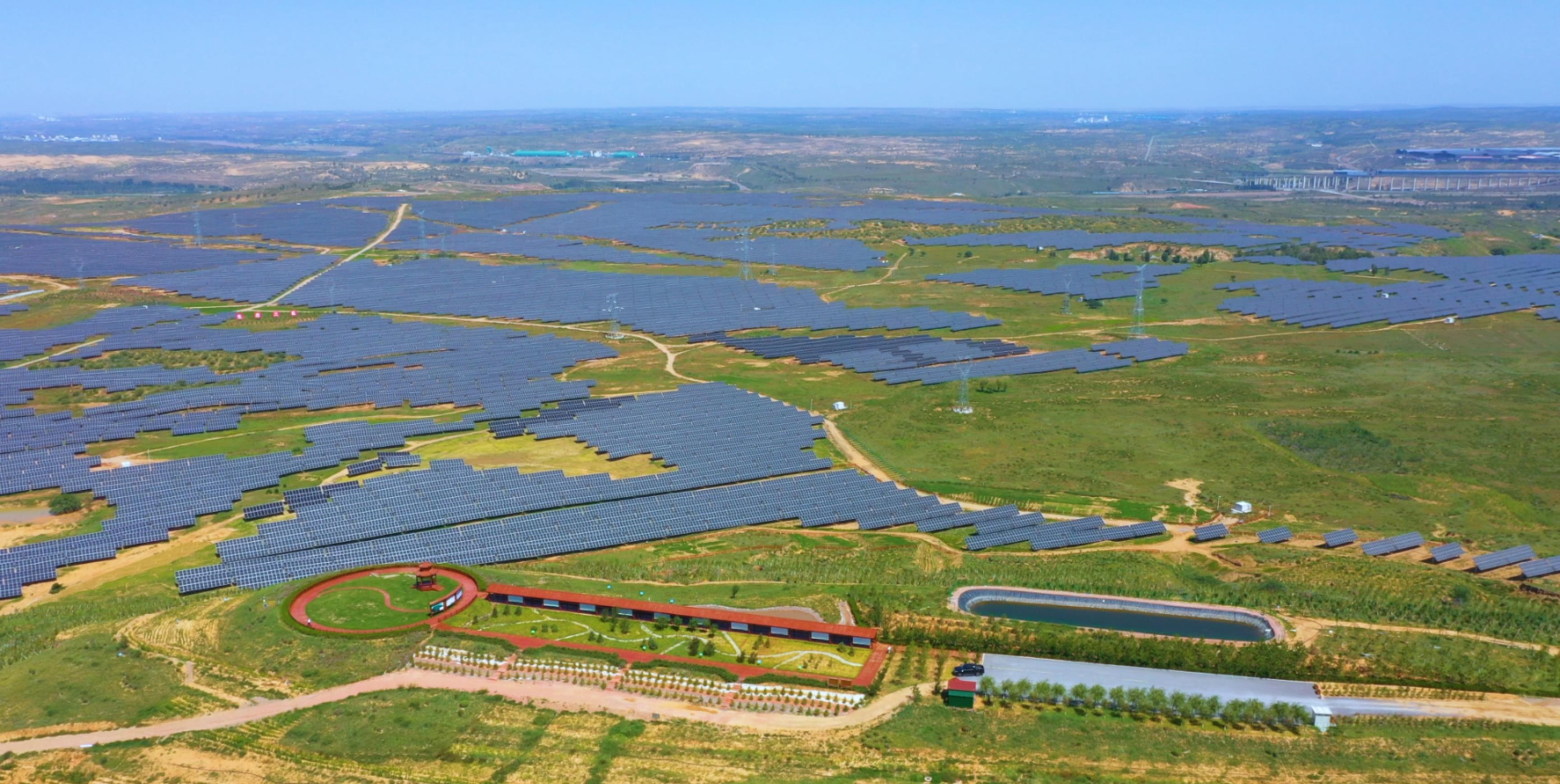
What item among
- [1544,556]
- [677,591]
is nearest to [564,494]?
[677,591]

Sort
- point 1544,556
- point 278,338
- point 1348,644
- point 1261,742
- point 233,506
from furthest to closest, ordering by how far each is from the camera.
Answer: point 278,338 < point 233,506 < point 1544,556 < point 1348,644 < point 1261,742

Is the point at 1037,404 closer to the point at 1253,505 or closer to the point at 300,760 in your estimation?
the point at 1253,505

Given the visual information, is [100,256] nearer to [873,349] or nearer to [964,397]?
[873,349]

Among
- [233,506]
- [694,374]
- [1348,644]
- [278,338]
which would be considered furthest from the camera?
[278,338]

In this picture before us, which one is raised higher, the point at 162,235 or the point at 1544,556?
the point at 162,235

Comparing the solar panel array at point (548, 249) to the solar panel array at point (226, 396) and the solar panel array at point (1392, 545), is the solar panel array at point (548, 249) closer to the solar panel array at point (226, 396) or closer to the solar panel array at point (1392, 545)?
the solar panel array at point (226, 396)

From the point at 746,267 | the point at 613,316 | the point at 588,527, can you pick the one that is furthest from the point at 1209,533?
the point at 746,267
